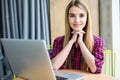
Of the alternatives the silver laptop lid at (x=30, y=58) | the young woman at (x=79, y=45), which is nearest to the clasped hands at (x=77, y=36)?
the young woman at (x=79, y=45)

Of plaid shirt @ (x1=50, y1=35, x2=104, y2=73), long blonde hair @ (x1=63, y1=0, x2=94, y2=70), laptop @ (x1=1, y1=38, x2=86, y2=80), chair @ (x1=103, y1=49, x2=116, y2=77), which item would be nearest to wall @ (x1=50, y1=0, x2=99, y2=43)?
chair @ (x1=103, y1=49, x2=116, y2=77)

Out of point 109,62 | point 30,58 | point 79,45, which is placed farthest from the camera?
point 109,62

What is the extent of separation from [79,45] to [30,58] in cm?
60

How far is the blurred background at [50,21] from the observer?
7.80 ft

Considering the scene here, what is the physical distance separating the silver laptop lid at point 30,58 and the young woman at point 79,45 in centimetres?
41

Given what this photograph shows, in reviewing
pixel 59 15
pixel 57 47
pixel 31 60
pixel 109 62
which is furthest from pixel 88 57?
pixel 59 15

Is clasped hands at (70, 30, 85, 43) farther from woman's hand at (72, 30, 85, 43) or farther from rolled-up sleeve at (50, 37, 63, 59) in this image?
rolled-up sleeve at (50, 37, 63, 59)

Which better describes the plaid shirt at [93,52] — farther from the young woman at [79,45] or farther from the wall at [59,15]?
the wall at [59,15]

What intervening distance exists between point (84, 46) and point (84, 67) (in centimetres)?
19

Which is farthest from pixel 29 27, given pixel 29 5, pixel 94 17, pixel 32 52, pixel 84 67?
pixel 32 52

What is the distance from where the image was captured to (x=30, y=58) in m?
1.28

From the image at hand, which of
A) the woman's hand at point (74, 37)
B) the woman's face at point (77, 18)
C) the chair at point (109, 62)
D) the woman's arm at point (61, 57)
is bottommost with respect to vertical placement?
the chair at point (109, 62)

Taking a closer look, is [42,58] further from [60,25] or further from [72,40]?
[60,25]

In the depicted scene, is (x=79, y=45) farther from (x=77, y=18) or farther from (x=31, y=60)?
(x=31, y=60)
